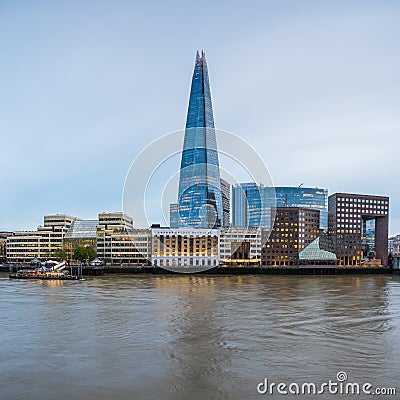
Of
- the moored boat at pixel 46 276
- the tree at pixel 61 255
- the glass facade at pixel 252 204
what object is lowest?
the tree at pixel 61 255

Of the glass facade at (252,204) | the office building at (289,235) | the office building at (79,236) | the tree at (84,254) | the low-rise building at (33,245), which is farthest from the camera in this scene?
the glass facade at (252,204)

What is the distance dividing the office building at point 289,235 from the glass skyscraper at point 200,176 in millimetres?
20089

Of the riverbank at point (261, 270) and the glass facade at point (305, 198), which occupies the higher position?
the glass facade at point (305, 198)

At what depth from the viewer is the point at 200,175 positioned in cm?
12800

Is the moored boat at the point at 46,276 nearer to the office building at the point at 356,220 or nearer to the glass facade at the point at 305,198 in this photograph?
the office building at the point at 356,220

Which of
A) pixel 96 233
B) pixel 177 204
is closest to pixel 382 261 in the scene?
pixel 177 204

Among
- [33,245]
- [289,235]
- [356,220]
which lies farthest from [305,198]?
[33,245]

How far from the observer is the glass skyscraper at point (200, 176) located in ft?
414

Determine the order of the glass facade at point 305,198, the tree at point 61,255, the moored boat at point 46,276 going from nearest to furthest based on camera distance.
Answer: the moored boat at point 46,276
the tree at point 61,255
the glass facade at point 305,198

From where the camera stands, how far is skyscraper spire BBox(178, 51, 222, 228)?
12612cm

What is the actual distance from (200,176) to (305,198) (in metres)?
60.3

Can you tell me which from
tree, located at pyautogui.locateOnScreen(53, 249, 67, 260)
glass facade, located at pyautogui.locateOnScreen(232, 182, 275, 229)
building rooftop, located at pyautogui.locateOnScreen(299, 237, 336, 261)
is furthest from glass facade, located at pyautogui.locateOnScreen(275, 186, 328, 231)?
tree, located at pyautogui.locateOnScreen(53, 249, 67, 260)

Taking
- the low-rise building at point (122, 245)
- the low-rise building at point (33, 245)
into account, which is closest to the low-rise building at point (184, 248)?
the low-rise building at point (122, 245)

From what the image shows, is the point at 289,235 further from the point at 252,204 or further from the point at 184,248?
the point at 252,204
